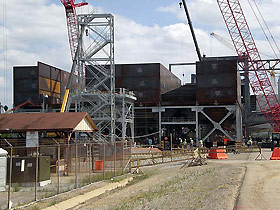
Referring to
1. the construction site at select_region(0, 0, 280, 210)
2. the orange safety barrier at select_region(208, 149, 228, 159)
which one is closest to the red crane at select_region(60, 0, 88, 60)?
the construction site at select_region(0, 0, 280, 210)

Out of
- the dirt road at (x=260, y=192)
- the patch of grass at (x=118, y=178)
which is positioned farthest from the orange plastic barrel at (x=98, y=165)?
the dirt road at (x=260, y=192)

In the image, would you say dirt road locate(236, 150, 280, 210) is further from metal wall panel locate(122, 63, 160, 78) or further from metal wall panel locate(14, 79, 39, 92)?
metal wall panel locate(14, 79, 39, 92)

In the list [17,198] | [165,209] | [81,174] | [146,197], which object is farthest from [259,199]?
[81,174]

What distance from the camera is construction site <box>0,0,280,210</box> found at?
18312 mm

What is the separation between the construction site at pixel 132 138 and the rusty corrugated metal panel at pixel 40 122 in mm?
76

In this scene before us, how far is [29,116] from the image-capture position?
3120cm

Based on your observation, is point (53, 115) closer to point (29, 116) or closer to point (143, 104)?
point (29, 116)

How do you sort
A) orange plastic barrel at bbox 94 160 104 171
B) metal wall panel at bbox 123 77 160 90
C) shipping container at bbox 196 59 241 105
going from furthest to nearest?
metal wall panel at bbox 123 77 160 90
shipping container at bbox 196 59 241 105
orange plastic barrel at bbox 94 160 104 171

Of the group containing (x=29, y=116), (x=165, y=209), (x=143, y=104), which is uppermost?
(x=143, y=104)

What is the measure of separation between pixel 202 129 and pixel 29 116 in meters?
57.5

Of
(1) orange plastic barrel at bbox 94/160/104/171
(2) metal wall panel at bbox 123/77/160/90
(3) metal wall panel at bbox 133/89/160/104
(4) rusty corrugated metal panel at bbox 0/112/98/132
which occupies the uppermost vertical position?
(2) metal wall panel at bbox 123/77/160/90

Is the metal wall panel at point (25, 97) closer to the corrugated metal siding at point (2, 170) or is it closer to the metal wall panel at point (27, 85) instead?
the metal wall panel at point (27, 85)

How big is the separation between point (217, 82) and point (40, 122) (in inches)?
2005

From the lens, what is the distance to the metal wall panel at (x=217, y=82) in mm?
75250
